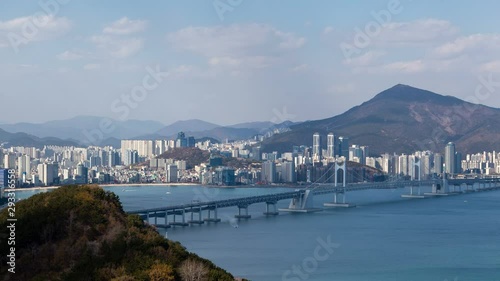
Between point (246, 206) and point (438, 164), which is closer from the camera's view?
point (246, 206)

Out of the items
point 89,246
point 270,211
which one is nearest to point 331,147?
point 270,211

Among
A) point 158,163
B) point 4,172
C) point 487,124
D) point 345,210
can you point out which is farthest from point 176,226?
point 487,124

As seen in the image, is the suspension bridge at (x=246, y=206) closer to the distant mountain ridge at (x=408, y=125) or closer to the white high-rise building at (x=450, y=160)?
the white high-rise building at (x=450, y=160)

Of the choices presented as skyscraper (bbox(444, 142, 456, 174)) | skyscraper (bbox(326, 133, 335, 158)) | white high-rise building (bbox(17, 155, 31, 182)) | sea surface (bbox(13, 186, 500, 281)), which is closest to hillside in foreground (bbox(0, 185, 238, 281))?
sea surface (bbox(13, 186, 500, 281))

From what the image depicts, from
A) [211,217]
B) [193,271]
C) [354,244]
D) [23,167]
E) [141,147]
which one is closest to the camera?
[193,271]

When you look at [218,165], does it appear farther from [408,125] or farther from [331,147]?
[408,125]

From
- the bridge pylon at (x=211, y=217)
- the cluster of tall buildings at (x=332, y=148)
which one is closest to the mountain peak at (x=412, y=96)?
the cluster of tall buildings at (x=332, y=148)
